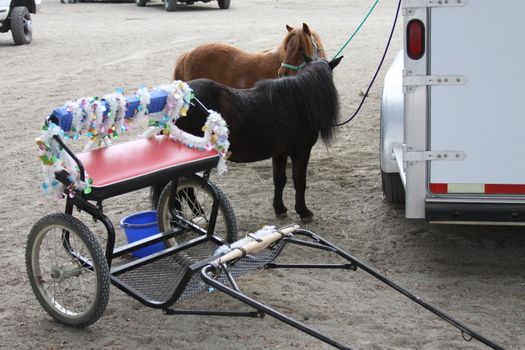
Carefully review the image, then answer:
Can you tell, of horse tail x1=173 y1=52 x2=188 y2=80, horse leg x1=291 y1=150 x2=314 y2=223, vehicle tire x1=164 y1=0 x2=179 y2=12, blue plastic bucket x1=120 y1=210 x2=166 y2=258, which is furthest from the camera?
vehicle tire x1=164 y1=0 x2=179 y2=12

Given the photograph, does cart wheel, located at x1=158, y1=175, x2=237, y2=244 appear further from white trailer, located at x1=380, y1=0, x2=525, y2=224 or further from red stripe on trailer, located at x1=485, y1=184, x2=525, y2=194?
red stripe on trailer, located at x1=485, y1=184, x2=525, y2=194

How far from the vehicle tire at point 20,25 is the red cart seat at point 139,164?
37.0 ft

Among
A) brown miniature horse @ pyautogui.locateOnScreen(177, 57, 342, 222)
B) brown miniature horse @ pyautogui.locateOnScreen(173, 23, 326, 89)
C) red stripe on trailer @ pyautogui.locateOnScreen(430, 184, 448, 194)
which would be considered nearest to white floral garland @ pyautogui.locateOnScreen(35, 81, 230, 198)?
brown miniature horse @ pyautogui.locateOnScreen(177, 57, 342, 222)

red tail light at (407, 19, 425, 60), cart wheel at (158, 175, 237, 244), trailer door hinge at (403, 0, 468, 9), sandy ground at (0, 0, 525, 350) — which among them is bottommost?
sandy ground at (0, 0, 525, 350)

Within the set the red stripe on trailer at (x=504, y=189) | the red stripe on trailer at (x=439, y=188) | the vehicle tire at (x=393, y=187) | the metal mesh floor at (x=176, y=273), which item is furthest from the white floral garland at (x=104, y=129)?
the vehicle tire at (x=393, y=187)

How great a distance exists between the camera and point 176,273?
13.4 feet

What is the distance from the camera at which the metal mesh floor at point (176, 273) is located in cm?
363

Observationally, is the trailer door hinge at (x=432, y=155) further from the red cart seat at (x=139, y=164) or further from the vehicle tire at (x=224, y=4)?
the vehicle tire at (x=224, y=4)

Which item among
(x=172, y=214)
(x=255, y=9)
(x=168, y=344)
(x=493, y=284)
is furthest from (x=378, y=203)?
(x=255, y=9)

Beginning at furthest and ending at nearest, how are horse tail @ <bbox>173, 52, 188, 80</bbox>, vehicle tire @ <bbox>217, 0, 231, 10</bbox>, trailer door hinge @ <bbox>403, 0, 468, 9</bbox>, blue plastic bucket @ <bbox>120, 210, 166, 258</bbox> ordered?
vehicle tire @ <bbox>217, 0, 231, 10</bbox>, horse tail @ <bbox>173, 52, 188, 80</bbox>, blue plastic bucket @ <bbox>120, 210, 166, 258</bbox>, trailer door hinge @ <bbox>403, 0, 468, 9</bbox>

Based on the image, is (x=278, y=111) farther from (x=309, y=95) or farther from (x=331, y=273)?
(x=331, y=273)

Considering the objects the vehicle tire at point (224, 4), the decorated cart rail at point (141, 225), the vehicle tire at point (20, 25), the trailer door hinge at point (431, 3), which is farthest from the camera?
the vehicle tire at point (224, 4)

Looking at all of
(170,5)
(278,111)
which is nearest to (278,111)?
(278,111)

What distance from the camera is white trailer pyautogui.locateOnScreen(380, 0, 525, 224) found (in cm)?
375
